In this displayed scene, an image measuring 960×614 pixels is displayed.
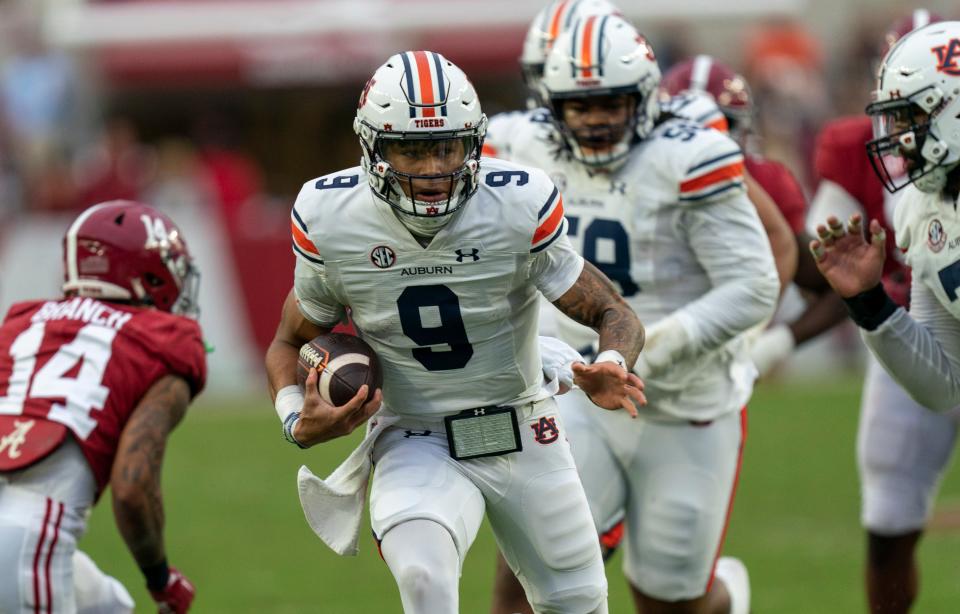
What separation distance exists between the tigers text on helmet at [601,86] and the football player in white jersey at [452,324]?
0.89 m

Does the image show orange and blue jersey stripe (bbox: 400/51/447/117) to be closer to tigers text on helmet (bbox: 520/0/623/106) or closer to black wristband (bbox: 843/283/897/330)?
black wristband (bbox: 843/283/897/330)

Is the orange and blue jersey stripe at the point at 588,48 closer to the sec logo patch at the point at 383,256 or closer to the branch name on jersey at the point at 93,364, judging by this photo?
the sec logo patch at the point at 383,256

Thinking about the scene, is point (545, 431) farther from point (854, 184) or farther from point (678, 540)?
point (854, 184)

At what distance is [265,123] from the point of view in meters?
18.2

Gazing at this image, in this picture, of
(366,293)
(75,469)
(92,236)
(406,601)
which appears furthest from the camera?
(92,236)

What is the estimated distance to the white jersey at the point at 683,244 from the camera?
17.3 feet

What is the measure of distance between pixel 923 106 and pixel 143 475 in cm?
243

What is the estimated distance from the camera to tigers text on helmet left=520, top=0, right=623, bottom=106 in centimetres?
625

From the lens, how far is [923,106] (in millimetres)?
4656

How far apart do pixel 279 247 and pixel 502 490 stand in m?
8.95

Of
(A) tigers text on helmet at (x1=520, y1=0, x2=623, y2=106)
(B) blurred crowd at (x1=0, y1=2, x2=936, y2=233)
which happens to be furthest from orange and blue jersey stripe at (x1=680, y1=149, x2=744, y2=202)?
(B) blurred crowd at (x1=0, y1=2, x2=936, y2=233)

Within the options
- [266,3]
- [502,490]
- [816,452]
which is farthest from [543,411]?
[266,3]

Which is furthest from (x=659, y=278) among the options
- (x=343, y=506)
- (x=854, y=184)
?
(x=343, y=506)

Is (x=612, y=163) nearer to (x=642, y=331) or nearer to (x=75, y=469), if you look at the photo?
(x=642, y=331)
